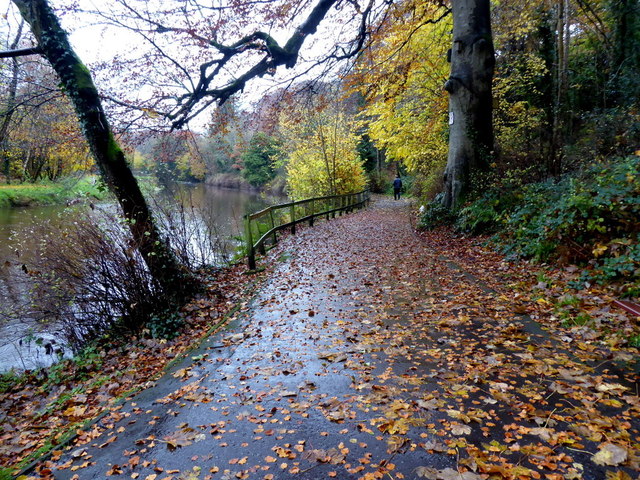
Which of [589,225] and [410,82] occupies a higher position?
[410,82]

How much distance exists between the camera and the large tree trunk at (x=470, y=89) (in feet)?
27.4

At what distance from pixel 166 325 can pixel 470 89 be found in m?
8.35

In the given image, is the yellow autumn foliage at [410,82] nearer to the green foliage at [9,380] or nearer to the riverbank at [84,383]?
the riverbank at [84,383]

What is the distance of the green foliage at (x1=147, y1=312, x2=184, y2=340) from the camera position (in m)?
5.46

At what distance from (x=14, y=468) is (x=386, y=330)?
3.56 metres

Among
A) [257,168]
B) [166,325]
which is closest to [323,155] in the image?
[166,325]

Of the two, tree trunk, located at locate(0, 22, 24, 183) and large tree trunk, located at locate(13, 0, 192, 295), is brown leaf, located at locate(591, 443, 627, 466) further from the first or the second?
tree trunk, located at locate(0, 22, 24, 183)

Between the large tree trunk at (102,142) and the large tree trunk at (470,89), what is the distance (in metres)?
7.14

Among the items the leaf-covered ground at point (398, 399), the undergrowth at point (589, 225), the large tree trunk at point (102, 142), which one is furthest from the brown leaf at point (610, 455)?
the large tree trunk at point (102, 142)

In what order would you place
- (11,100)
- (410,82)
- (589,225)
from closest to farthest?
1. (589,225)
2. (11,100)
3. (410,82)

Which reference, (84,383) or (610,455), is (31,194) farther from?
(610,455)

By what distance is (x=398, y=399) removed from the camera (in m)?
2.89

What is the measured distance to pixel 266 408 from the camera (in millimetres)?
3016

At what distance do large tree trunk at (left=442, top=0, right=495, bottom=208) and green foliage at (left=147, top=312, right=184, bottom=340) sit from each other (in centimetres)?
739
